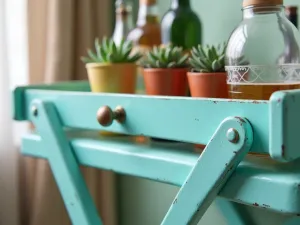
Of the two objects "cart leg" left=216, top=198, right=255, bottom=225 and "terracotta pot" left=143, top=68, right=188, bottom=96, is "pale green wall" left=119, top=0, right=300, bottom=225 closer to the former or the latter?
"cart leg" left=216, top=198, right=255, bottom=225

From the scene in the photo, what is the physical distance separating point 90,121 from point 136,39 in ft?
0.85

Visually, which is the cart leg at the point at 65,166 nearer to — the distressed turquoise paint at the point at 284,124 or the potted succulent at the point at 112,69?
the potted succulent at the point at 112,69

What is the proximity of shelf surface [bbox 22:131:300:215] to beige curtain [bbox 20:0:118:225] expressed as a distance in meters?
0.27

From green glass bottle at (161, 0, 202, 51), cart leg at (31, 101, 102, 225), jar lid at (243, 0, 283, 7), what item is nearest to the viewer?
jar lid at (243, 0, 283, 7)

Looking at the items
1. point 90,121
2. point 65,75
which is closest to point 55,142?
point 90,121

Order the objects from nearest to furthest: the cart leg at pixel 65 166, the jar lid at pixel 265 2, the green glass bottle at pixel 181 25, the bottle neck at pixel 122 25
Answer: the jar lid at pixel 265 2
the cart leg at pixel 65 166
the green glass bottle at pixel 181 25
the bottle neck at pixel 122 25

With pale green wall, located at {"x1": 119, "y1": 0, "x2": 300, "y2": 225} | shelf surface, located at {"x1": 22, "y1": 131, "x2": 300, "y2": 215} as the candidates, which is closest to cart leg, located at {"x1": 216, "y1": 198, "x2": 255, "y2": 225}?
pale green wall, located at {"x1": 119, "y1": 0, "x2": 300, "y2": 225}

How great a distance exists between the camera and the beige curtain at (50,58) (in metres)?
1.03

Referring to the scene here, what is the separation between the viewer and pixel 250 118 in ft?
1.58

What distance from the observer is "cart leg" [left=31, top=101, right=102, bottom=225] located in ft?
2.27

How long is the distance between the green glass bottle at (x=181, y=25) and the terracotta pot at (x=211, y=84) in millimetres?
198

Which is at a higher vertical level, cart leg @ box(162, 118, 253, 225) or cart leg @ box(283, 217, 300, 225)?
cart leg @ box(162, 118, 253, 225)

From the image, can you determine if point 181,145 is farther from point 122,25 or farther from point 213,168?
point 122,25

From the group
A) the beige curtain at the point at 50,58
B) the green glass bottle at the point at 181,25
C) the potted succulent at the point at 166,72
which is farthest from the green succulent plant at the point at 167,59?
the beige curtain at the point at 50,58
